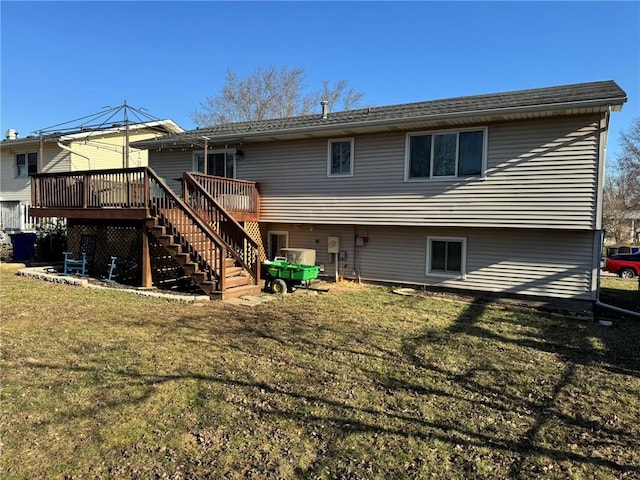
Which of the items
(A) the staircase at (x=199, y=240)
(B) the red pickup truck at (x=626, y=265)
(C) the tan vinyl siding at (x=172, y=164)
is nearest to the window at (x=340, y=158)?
(A) the staircase at (x=199, y=240)

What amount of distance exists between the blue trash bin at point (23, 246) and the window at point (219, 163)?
252 inches

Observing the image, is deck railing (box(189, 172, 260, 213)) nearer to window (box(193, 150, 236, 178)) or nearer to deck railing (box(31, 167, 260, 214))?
deck railing (box(31, 167, 260, 214))

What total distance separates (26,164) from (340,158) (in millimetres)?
18866

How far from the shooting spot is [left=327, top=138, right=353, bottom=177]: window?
1140 centimetres

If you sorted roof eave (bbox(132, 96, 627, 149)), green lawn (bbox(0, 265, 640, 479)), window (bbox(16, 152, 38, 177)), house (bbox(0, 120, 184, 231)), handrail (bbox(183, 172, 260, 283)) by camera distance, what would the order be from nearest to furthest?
1. green lawn (bbox(0, 265, 640, 479))
2. roof eave (bbox(132, 96, 627, 149))
3. handrail (bbox(183, 172, 260, 283))
4. house (bbox(0, 120, 184, 231))
5. window (bbox(16, 152, 38, 177))

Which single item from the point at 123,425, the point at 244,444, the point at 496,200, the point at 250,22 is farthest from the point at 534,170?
the point at 250,22

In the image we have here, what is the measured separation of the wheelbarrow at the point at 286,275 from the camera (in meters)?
10.0

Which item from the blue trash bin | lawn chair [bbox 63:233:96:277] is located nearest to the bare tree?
the blue trash bin

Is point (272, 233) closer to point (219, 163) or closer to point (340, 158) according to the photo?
point (219, 163)

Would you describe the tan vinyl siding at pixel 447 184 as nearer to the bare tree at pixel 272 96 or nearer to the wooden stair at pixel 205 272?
the wooden stair at pixel 205 272

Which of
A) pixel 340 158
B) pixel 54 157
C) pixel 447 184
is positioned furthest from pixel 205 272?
pixel 54 157

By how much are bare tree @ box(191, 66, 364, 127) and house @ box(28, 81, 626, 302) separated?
20359 millimetres

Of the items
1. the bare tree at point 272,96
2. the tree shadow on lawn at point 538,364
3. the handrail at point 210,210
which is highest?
the bare tree at point 272,96

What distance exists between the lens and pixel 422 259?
11.0 m
